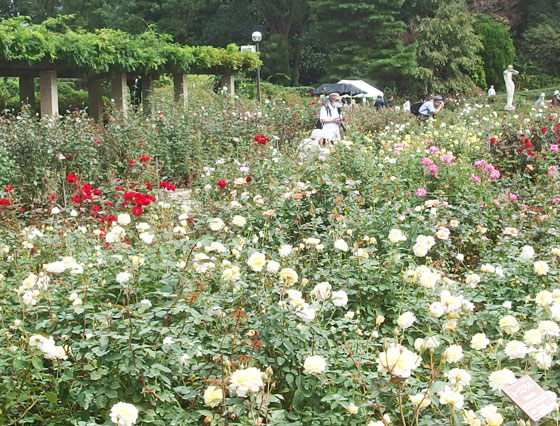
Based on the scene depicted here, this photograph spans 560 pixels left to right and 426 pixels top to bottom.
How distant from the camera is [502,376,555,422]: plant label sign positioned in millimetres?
1808

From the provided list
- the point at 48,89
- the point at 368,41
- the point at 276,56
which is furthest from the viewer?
the point at 276,56

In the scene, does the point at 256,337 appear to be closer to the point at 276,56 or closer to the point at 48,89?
the point at 48,89

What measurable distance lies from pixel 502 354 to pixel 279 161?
376 cm

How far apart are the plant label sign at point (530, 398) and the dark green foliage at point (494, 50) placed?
107 feet

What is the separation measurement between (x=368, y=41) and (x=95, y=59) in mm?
21294

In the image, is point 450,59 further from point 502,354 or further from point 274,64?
point 502,354

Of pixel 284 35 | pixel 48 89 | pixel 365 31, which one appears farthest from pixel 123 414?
pixel 284 35

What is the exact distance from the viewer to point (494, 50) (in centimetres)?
3259

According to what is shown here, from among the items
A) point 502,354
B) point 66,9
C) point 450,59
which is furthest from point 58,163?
point 66,9

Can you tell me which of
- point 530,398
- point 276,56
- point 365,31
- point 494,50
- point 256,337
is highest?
point 530,398

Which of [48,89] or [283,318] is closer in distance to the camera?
[283,318]

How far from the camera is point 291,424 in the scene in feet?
7.39

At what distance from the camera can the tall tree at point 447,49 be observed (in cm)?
2927

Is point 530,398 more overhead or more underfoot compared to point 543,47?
more overhead
